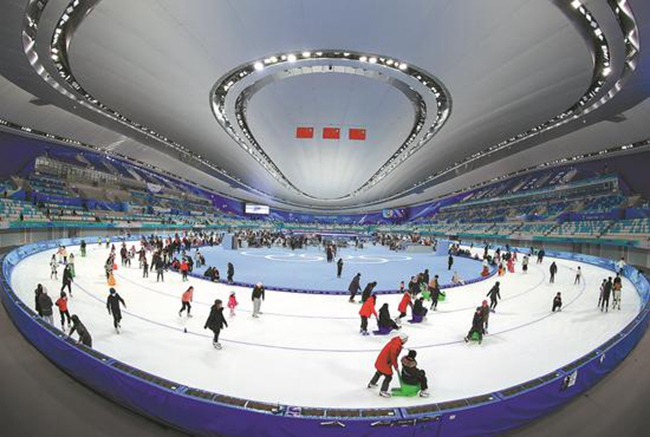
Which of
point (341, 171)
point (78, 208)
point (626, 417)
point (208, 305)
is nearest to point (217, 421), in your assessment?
point (626, 417)

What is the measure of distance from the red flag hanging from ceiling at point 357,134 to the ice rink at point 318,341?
11243mm

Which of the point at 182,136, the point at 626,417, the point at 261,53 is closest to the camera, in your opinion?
the point at 626,417

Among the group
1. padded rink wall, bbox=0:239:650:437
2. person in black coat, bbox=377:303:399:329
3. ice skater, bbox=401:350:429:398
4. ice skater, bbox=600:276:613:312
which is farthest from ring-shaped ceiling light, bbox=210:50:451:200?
padded rink wall, bbox=0:239:650:437

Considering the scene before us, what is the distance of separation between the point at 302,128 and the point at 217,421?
17.2 metres

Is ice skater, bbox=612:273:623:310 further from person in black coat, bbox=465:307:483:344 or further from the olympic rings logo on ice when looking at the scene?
the olympic rings logo on ice

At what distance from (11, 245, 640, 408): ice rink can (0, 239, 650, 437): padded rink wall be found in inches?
44.5

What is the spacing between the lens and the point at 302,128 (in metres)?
18.9

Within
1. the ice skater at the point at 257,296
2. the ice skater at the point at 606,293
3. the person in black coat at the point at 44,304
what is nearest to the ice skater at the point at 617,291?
the ice skater at the point at 606,293

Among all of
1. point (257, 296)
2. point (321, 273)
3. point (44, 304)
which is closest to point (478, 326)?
point (257, 296)

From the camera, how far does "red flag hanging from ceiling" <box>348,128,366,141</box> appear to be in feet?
63.4

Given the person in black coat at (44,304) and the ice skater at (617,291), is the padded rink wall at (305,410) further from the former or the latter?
the ice skater at (617,291)

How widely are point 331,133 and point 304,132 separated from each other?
1788mm

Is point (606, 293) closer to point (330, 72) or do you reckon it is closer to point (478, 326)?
point (478, 326)

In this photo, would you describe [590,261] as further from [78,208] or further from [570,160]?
[78,208]
